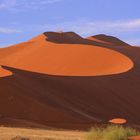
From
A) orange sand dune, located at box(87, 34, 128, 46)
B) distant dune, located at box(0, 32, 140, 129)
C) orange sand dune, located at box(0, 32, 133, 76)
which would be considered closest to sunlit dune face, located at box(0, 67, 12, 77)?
distant dune, located at box(0, 32, 140, 129)

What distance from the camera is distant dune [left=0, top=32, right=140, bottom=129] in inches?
1495

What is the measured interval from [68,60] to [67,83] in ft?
41.2

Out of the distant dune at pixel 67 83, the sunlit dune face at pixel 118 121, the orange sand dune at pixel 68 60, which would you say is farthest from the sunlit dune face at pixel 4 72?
the orange sand dune at pixel 68 60

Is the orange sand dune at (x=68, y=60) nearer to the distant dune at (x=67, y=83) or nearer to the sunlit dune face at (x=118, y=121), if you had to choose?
the distant dune at (x=67, y=83)

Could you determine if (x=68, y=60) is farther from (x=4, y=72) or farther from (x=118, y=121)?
(x=118, y=121)

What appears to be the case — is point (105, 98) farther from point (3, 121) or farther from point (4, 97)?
point (3, 121)

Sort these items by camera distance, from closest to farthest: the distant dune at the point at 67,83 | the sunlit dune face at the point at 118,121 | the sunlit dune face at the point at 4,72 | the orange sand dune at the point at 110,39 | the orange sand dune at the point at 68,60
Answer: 1. the distant dune at the point at 67,83
2. the sunlit dune face at the point at 118,121
3. the sunlit dune face at the point at 4,72
4. the orange sand dune at the point at 68,60
5. the orange sand dune at the point at 110,39

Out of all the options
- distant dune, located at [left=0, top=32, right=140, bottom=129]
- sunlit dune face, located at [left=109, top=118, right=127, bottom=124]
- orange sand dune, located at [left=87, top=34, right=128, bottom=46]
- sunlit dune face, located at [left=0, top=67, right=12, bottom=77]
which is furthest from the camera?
orange sand dune, located at [left=87, top=34, right=128, bottom=46]

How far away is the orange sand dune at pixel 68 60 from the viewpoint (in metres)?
56.8

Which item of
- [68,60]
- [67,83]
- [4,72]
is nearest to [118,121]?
[67,83]

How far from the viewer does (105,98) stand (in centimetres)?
4672

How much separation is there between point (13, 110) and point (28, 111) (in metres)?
0.96

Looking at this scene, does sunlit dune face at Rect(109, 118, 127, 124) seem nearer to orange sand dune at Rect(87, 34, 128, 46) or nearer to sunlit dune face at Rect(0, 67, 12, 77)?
sunlit dune face at Rect(0, 67, 12, 77)

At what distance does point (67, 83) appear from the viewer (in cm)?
4816
